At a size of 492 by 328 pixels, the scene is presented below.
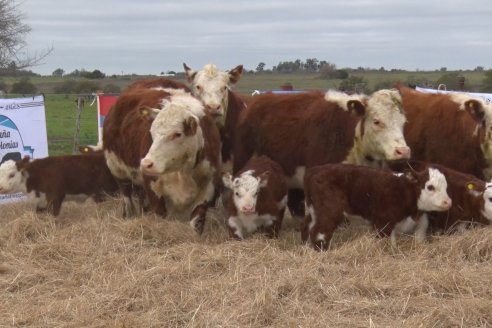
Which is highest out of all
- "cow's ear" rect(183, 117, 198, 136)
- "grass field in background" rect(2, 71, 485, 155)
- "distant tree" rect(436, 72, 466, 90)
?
"cow's ear" rect(183, 117, 198, 136)

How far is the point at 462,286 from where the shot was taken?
4926mm

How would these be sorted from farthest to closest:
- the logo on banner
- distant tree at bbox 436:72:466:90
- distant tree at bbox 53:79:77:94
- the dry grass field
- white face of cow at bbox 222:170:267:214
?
distant tree at bbox 53:79:77:94 → distant tree at bbox 436:72:466:90 → the logo on banner → white face of cow at bbox 222:170:267:214 → the dry grass field

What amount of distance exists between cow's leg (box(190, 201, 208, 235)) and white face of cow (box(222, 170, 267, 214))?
0.48 metres

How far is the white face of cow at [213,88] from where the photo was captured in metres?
7.46

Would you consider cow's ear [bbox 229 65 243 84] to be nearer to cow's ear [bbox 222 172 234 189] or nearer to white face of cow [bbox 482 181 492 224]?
cow's ear [bbox 222 172 234 189]

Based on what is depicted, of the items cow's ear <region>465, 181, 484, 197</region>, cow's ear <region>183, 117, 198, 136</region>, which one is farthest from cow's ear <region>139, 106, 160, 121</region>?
cow's ear <region>465, 181, 484, 197</region>

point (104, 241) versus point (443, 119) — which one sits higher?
point (443, 119)

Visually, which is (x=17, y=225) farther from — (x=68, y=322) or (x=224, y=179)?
(x=68, y=322)

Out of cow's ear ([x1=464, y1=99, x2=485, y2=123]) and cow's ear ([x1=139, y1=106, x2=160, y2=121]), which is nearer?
cow's ear ([x1=464, y1=99, x2=485, y2=123])

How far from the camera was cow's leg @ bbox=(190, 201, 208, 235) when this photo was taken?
682cm

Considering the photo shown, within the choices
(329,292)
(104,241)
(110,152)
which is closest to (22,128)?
(110,152)

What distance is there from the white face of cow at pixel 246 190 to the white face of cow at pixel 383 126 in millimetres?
1073

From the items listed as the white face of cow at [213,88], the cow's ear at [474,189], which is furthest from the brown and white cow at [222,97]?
the cow's ear at [474,189]

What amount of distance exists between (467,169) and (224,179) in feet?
7.80
